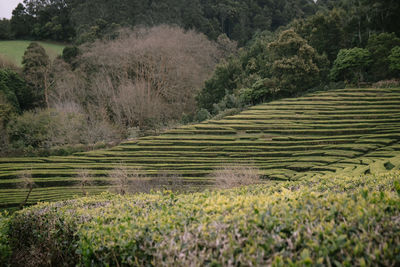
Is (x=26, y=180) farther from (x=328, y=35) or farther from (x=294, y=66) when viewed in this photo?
(x=328, y=35)

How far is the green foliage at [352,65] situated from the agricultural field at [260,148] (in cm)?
211

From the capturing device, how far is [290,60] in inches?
998

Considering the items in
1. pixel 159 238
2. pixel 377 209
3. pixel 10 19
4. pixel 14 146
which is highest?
pixel 10 19

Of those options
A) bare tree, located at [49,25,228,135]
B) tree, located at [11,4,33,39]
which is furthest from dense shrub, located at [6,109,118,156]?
tree, located at [11,4,33,39]

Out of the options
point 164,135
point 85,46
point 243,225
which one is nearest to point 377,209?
point 243,225

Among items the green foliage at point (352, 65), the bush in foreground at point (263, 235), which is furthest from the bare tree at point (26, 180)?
the green foliage at point (352, 65)

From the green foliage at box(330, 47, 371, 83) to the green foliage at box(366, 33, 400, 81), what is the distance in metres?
0.57

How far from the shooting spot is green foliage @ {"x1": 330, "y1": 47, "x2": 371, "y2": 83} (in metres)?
24.1

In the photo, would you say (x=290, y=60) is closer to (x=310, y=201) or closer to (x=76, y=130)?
(x=76, y=130)

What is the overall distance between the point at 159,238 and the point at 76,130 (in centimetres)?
2370

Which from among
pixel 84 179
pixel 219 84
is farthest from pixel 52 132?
pixel 219 84

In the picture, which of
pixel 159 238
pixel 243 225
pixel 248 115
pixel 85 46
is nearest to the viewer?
pixel 243 225

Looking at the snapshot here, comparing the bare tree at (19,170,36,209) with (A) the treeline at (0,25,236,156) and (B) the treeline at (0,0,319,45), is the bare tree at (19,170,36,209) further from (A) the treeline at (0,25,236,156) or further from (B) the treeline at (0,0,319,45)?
(B) the treeline at (0,0,319,45)

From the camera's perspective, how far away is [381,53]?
23.9 m
